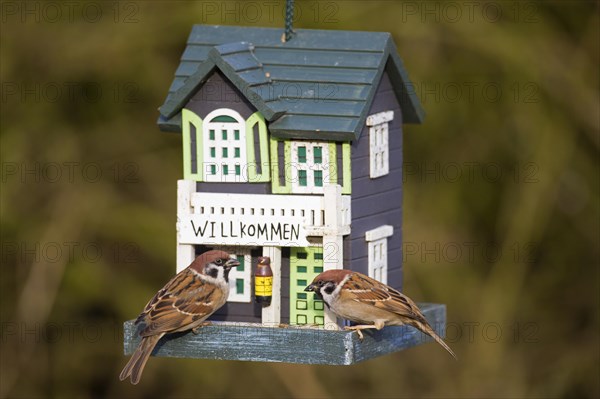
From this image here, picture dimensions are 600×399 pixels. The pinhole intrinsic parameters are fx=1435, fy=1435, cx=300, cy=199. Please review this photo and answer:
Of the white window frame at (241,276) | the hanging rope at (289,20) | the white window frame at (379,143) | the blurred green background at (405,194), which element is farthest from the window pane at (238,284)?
the blurred green background at (405,194)

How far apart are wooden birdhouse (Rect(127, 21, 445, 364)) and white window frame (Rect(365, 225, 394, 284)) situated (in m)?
0.01

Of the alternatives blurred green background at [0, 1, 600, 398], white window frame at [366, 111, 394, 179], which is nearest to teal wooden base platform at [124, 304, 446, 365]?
white window frame at [366, 111, 394, 179]

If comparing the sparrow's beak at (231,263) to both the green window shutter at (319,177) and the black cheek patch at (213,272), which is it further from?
the green window shutter at (319,177)

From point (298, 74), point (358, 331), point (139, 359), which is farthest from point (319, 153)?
point (139, 359)

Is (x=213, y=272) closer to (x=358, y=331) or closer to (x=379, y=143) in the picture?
(x=358, y=331)

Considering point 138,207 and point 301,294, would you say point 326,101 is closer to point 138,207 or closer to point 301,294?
point 301,294

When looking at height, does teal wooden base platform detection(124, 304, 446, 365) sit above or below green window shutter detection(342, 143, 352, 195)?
below

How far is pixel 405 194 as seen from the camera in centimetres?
1188

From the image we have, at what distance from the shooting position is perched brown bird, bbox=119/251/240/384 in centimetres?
777

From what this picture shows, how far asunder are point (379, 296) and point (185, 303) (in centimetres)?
107

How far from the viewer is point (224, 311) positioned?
8336 millimetres

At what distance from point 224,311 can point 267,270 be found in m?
0.47

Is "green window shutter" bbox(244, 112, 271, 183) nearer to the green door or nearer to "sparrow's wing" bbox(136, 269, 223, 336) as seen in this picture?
the green door

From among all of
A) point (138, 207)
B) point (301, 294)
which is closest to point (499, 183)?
point (138, 207)
